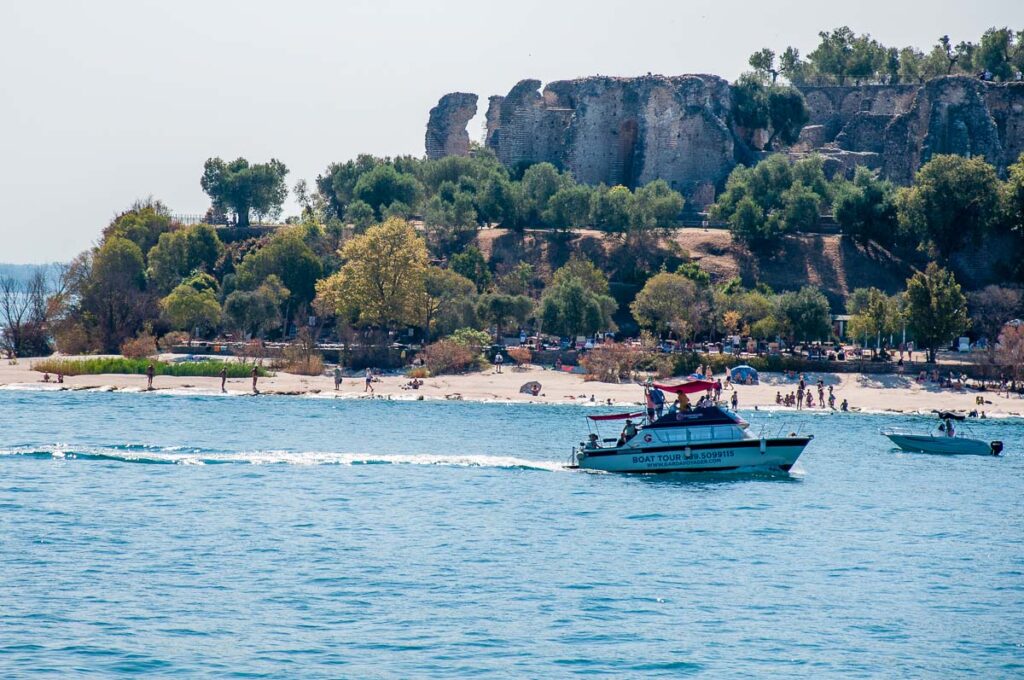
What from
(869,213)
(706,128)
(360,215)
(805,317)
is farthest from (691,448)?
(706,128)

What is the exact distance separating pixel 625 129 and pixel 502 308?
30.8m

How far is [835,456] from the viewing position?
1957 inches

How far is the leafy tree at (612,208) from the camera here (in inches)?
3521

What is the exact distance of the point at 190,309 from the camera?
79.1 m

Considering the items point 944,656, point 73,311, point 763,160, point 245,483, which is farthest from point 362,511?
point 763,160

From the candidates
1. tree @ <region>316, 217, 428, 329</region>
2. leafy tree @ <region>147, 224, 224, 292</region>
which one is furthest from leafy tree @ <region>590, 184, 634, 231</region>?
leafy tree @ <region>147, 224, 224, 292</region>

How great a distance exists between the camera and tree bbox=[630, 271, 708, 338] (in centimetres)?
7462

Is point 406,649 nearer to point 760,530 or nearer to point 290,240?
point 760,530

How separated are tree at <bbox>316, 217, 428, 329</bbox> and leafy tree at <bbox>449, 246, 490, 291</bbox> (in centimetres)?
784

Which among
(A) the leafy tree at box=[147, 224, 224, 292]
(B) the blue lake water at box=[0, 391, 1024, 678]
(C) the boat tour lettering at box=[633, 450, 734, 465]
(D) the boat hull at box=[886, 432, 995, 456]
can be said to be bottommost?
(B) the blue lake water at box=[0, 391, 1024, 678]

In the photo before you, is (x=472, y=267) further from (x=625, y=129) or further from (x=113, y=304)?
(x=625, y=129)

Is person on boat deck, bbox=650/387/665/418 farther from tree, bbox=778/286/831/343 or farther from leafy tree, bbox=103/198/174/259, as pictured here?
leafy tree, bbox=103/198/174/259

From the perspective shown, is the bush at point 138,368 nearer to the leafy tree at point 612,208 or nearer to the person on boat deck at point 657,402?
the leafy tree at point 612,208

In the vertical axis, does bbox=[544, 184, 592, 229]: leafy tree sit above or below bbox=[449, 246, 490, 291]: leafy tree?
above
